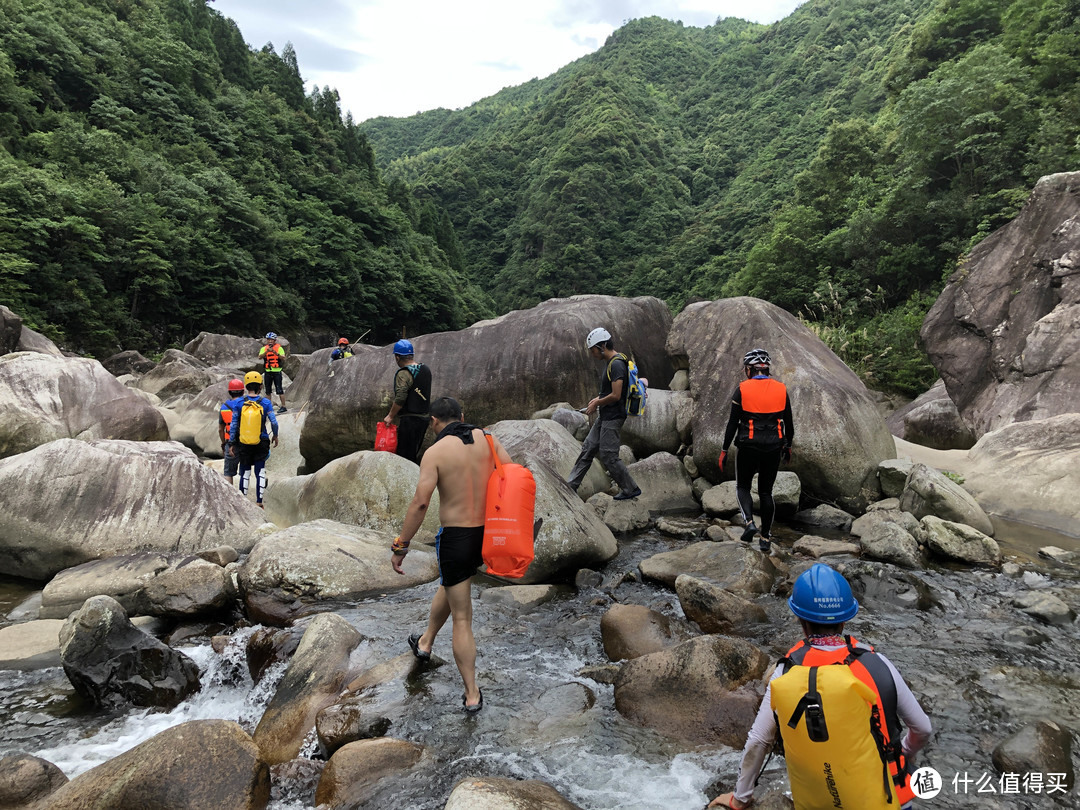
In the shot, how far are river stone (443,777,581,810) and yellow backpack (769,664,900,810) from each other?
139 cm

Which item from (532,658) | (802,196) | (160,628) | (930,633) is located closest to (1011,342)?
(930,633)

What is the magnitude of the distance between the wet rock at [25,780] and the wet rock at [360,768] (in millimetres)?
1460

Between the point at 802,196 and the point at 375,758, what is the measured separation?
1260 inches

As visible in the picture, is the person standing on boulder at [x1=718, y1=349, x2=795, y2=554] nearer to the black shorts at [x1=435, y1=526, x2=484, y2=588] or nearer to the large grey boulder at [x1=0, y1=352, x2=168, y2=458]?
the black shorts at [x1=435, y1=526, x2=484, y2=588]

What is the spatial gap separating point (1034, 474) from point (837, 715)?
27.0 feet

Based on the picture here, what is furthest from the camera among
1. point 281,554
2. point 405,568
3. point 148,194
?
point 148,194

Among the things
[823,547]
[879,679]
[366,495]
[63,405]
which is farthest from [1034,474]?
[63,405]

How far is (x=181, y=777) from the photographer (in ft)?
11.0

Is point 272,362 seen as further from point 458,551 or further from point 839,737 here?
point 839,737

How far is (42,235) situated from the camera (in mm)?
24078

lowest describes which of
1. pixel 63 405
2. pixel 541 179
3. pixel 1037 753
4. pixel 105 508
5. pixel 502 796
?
pixel 1037 753

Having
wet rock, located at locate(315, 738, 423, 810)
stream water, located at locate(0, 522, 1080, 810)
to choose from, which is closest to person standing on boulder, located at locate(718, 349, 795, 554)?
stream water, located at locate(0, 522, 1080, 810)

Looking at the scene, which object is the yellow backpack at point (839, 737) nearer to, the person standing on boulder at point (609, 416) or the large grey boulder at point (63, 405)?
the person standing on boulder at point (609, 416)

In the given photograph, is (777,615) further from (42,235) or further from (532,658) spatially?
(42,235)
